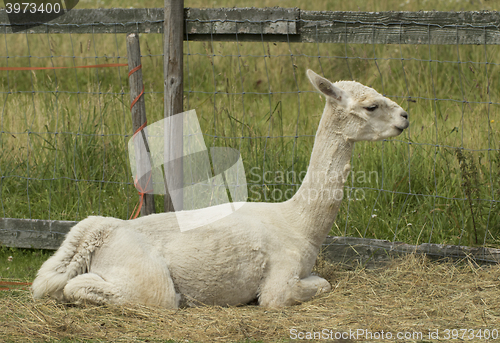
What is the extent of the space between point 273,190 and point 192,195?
0.73m

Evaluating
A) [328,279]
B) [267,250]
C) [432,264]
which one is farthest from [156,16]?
[432,264]

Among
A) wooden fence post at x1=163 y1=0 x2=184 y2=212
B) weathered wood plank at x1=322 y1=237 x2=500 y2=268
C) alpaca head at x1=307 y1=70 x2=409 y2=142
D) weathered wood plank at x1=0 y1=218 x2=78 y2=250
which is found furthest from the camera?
weathered wood plank at x1=0 y1=218 x2=78 y2=250

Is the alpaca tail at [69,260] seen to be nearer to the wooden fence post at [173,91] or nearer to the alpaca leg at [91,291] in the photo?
the alpaca leg at [91,291]

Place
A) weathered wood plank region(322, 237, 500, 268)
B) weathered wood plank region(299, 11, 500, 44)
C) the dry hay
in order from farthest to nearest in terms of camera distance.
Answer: weathered wood plank region(322, 237, 500, 268) → weathered wood plank region(299, 11, 500, 44) → the dry hay

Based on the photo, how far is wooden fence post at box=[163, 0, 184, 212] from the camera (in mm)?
4266

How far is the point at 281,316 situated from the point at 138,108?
2125mm

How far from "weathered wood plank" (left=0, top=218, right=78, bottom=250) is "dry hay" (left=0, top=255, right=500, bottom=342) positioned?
3.20 feet

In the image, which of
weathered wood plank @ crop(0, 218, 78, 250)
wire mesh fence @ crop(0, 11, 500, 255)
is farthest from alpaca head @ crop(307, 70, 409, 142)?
weathered wood plank @ crop(0, 218, 78, 250)

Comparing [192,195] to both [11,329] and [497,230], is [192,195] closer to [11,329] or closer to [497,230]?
[11,329]

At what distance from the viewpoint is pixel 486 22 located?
399 centimetres

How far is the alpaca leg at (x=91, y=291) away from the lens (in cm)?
325

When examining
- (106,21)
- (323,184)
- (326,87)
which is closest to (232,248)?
(323,184)

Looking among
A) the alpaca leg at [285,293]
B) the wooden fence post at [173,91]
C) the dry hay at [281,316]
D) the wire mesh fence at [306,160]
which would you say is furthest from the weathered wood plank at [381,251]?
the wooden fence post at [173,91]

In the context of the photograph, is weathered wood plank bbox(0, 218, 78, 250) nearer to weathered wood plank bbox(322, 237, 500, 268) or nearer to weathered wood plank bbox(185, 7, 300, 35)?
weathered wood plank bbox(185, 7, 300, 35)
